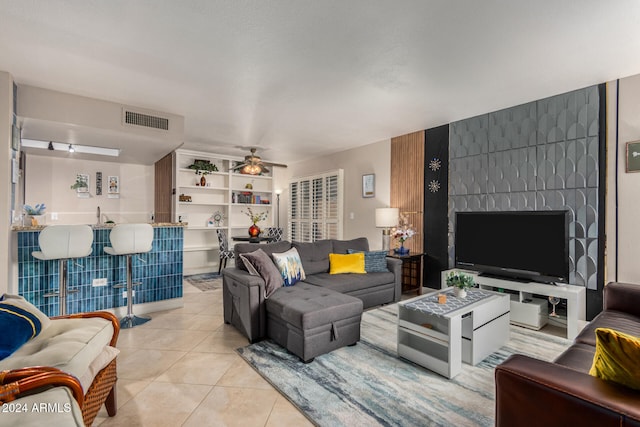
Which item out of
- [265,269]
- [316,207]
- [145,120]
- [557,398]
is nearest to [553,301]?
[557,398]

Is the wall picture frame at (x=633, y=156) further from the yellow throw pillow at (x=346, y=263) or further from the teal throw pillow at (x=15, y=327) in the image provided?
the teal throw pillow at (x=15, y=327)

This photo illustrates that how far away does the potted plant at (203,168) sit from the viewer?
6391 millimetres

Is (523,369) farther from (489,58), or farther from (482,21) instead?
(489,58)

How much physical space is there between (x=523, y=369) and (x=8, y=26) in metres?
3.69

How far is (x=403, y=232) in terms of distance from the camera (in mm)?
4660

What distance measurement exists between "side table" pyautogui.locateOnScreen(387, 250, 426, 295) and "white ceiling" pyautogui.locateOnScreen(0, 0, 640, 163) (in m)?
2.08

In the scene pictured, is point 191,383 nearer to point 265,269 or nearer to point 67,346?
point 67,346

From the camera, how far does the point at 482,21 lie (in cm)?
210

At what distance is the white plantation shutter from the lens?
6.33m

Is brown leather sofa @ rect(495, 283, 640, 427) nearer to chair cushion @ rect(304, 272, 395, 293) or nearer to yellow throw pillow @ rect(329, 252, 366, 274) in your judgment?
chair cushion @ rect(304, 272, 395, 293)

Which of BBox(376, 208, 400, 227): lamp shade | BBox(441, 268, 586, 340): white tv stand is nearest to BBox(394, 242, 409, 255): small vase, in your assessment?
BBox(376, 208, 400, 227): lamp shade

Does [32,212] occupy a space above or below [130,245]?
above

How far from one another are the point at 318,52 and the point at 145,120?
2598 mm

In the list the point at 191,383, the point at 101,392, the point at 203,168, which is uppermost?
the point at 203,168
